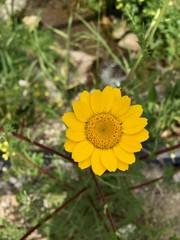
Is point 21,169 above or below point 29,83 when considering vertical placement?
below

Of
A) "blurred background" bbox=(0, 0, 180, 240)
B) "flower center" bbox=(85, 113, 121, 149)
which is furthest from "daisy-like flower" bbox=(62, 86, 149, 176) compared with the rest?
"blurred background" bbox=(0, 0, 180, 240)

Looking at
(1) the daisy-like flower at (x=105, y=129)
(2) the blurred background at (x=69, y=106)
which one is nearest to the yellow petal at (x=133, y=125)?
(1) the daisy-like flower at (x=105, y=129)

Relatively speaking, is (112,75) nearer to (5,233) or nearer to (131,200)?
(131,200)

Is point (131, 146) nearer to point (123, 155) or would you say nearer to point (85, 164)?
point (123, 155)

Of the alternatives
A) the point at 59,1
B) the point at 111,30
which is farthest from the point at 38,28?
the point at 111,30

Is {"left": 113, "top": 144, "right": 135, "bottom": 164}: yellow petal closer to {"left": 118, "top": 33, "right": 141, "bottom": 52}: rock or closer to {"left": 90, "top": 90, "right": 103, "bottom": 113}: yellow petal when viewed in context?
{"left": 90, "top": 90, "right": 103, "bottom": 113}: yellow petal

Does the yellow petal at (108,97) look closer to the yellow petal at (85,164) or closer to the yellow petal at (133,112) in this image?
the yellow petal at (133,112)

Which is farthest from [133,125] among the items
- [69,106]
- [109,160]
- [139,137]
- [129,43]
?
[129,43]
